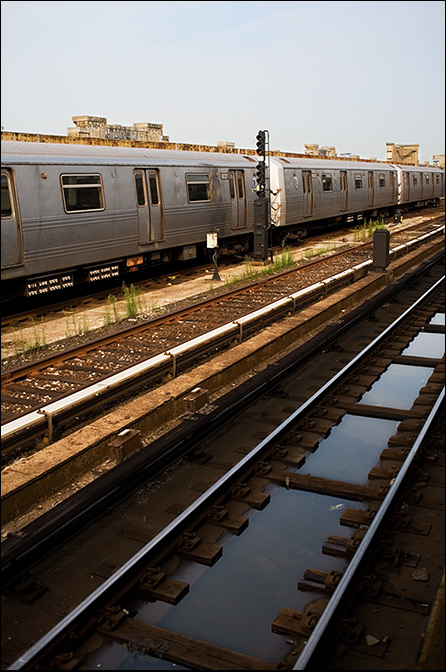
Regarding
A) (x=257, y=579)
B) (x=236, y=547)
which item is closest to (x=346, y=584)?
(x=257, y=579)

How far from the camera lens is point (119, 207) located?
559 inches

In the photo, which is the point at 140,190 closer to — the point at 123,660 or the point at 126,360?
the point at 126,360

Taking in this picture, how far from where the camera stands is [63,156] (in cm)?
1270

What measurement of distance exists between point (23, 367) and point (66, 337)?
7.16ft

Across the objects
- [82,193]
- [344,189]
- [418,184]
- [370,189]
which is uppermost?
[418,184]

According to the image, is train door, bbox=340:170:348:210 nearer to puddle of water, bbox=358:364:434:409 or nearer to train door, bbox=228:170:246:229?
train door, bbox=228:170:246:229

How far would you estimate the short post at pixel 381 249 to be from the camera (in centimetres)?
1656

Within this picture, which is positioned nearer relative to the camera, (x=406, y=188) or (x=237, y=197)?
(x=237, y=197)

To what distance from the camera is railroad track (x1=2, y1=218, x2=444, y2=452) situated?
6859 millimetres

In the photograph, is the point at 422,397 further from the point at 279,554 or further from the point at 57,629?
the point at 57,629

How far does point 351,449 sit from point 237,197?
13623mm

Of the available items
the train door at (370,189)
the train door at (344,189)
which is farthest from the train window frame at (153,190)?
the train door at (370,189)

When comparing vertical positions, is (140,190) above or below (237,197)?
below

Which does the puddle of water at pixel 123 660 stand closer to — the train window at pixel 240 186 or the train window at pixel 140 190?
the train window at pixel 140 190
